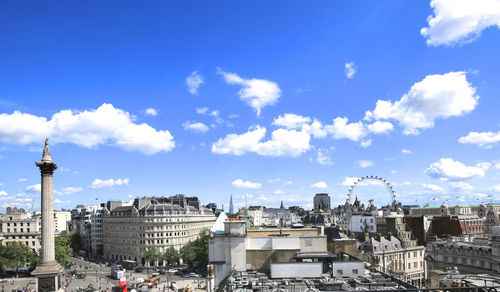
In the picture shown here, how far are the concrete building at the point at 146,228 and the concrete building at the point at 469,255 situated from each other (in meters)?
69.4

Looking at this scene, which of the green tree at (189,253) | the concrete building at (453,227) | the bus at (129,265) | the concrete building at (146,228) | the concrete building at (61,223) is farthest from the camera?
the concrete building at (61,223)

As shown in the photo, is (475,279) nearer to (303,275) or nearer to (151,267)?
(303,275)

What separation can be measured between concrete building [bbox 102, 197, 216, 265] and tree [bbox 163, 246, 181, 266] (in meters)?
6.27

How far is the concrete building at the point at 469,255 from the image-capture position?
48531 mm

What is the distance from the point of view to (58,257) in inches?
3332

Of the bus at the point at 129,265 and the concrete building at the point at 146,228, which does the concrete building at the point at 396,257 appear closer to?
the concrete building at the point at 146,228

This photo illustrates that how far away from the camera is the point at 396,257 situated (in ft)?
206

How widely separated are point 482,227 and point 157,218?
294 ft

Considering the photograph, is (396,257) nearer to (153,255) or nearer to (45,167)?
(45,167)

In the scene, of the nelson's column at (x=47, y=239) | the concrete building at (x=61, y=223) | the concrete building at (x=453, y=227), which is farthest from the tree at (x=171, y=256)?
the concrete building at (x=61, y=223)

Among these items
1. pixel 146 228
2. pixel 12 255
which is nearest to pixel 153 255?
pixel 146 228

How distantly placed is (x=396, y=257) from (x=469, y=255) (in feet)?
40.0

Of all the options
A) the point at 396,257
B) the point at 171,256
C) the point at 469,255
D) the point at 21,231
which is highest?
the point at 469,255

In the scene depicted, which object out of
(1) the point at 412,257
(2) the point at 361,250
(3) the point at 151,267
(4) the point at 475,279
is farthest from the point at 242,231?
(3) the point at 151,267
